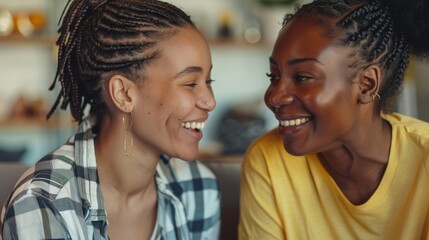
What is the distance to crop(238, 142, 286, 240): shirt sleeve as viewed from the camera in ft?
5.47

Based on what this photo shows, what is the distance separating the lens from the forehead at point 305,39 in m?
1.54

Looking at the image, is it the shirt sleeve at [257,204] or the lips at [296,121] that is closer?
the lips at [296,121]

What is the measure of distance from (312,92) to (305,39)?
13 centimetres

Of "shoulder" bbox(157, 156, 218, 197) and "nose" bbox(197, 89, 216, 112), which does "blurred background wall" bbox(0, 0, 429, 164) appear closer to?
"shoulder" bbox(157, 156, 218, 197)

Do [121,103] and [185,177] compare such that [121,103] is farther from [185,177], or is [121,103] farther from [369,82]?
[369,82]

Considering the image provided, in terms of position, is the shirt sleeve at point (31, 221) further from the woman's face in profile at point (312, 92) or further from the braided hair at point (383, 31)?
the braided hair at point (383, 31)

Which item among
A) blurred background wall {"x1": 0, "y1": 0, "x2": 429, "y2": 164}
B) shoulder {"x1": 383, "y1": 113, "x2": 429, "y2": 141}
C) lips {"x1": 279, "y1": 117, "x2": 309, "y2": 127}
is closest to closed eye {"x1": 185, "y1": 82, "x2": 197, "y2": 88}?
lips {"x1": 279, "y1": 117, "x2": 309, "y2": 127}

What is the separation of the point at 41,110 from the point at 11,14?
0.56 meters

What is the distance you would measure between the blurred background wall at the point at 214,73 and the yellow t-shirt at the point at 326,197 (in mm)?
2137

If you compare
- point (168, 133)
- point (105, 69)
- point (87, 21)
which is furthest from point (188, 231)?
point (87, 21)

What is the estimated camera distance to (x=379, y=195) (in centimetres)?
160

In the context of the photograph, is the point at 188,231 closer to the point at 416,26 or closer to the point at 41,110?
the point at 416,26

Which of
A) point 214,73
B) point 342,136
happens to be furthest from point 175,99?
point 214,73

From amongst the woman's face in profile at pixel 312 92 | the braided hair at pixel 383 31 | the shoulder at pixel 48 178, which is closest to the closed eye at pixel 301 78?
the woman's face in profile at pixel 312 92
